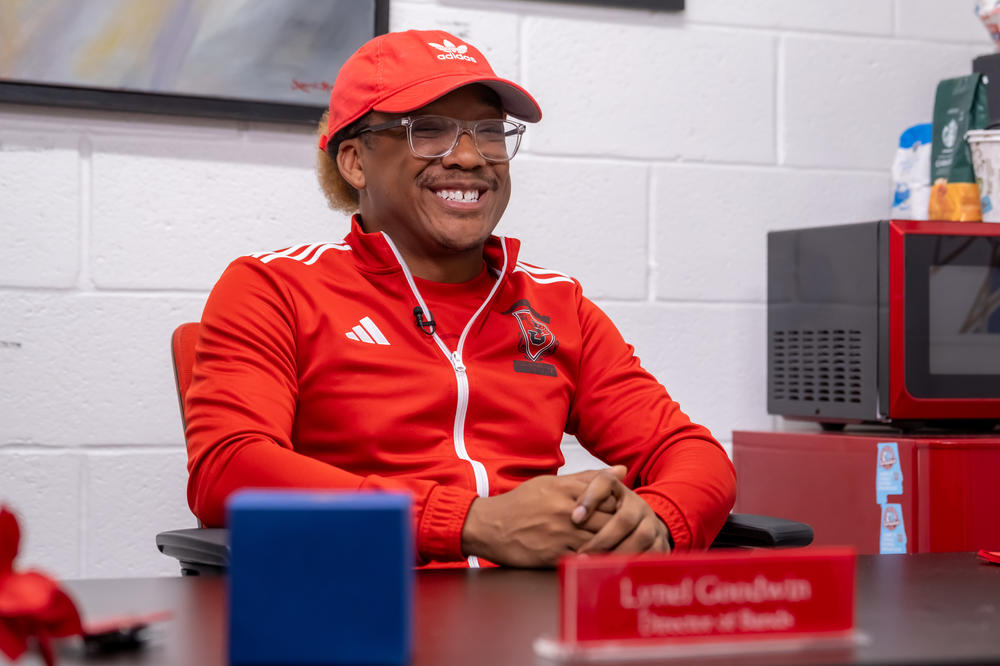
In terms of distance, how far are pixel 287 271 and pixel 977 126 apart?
1.43m

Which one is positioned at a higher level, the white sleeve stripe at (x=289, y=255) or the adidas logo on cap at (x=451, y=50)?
the adidas logo on cap at (x=451, y=50)

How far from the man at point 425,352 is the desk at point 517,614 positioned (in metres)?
0.31

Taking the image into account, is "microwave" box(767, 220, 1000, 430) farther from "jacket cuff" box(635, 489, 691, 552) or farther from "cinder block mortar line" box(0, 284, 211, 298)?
"cinder block mortar line" box(0, 284, 211, 298)

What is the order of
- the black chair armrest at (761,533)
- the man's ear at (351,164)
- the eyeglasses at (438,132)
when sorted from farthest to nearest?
1. the man's ear at (351,164)
2. the eyeglasses at (438,132)
3. the black chair armrest at (761,533)

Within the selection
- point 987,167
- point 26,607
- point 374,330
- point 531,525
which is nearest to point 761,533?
point 531,525

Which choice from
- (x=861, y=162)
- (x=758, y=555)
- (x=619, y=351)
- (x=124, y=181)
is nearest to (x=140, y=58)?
(x=124, y=181)

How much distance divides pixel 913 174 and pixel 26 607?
6.63 feet

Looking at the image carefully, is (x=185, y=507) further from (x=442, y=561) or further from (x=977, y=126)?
(x=977, y=126)

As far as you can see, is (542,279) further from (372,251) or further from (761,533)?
(761,533)

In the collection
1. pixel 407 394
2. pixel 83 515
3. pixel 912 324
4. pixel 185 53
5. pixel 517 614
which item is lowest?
pixel 83 515

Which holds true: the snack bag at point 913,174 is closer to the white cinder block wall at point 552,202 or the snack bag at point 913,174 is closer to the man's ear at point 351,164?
the white cinder block wall at point 552,202

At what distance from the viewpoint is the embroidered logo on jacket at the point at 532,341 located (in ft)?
5.05

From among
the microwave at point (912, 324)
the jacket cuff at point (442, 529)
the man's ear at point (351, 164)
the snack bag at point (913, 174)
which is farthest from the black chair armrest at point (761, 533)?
the snack bag at point (913, 174)

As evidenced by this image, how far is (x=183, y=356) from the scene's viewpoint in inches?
58.7
